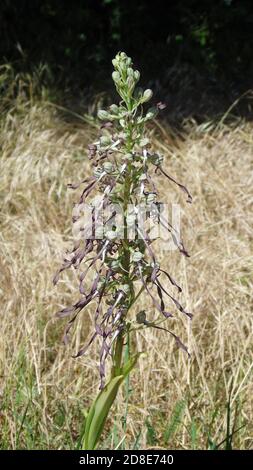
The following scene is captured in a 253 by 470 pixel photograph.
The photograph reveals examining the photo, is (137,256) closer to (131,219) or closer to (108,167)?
(131,219)

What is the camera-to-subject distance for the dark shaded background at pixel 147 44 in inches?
223

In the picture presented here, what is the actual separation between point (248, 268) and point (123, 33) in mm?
3131

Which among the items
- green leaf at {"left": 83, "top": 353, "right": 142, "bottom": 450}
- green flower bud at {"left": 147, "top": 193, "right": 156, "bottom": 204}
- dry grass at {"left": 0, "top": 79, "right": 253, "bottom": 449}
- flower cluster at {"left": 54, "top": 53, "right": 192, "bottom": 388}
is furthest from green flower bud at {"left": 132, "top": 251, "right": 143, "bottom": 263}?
dry grass at {"left": 0, "top": 79, "right": 253, "bottom": 449}

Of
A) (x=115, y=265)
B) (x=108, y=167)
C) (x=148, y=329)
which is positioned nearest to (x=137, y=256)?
(x=115, y=265)

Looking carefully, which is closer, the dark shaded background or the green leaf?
the green leaf

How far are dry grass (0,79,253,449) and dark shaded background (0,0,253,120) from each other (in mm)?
1326

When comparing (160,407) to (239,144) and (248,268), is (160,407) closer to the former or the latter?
(248,268)

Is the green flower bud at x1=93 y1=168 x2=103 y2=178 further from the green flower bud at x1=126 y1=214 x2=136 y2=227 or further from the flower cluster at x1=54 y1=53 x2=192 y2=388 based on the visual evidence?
the green flower bud at x1=126 y1=214 x2=136 y2=227

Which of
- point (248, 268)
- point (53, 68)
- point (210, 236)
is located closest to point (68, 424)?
point (248, 268)

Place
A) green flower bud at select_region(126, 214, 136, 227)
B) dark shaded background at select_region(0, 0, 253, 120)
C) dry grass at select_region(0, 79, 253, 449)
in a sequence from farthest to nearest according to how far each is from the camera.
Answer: dark shaded background at select_region(0, 0, 253, 120), dry grass at select_region(0, 79, 253, 449), green flower bud at select_region(126, 214, 136, 227)

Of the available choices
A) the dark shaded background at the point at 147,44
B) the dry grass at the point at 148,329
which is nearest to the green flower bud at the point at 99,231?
the dry grass at the point at 148,329

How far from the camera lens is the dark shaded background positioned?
18.6 ft

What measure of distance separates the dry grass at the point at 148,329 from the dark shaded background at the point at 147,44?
52.2 inches

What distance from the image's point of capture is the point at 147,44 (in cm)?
598
